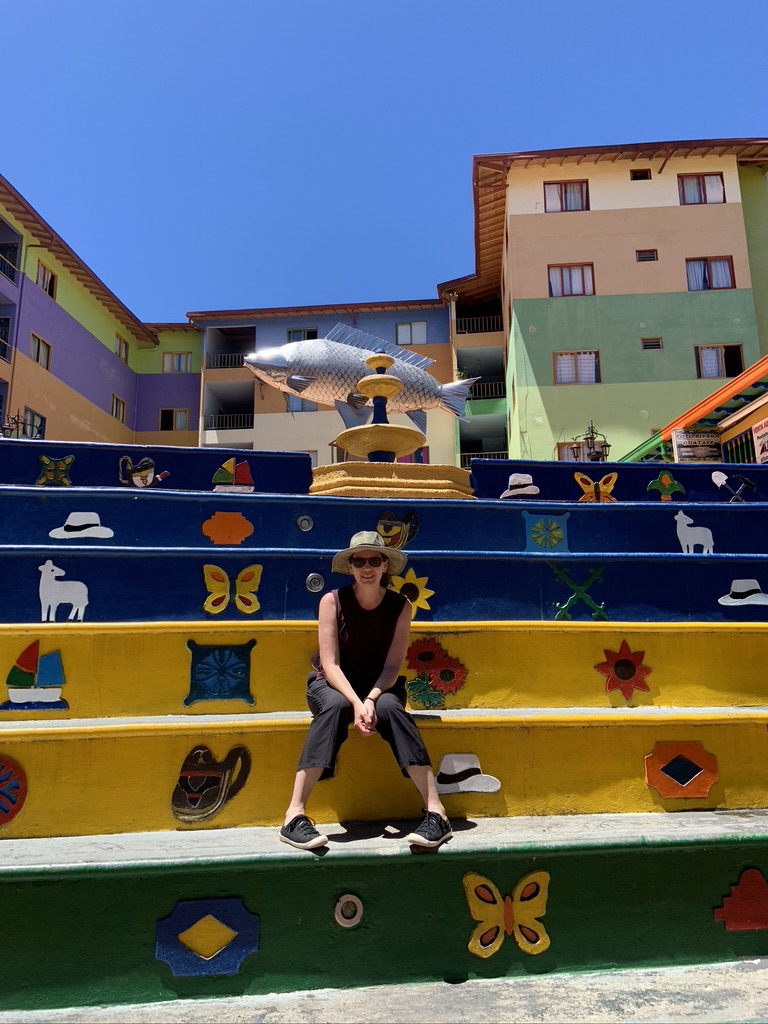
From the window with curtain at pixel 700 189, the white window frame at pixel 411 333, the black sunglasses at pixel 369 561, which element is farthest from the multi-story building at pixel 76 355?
the window with curtain at pixel 700 189

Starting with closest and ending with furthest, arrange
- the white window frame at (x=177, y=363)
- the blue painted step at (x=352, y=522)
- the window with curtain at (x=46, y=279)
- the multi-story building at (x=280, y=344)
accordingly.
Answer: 1. the blue painted step at (x=352, y=522)
2. the window with curtain at (x=46, y=279)
3. the multi-story building at (x=280, y=344)
4. the white window frame at (x=177, y=363)

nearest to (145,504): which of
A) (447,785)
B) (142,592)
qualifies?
(142,592)

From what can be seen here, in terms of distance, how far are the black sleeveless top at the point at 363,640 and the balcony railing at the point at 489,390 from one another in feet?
80.6

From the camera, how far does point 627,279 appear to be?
22453 mm

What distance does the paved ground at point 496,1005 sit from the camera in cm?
255

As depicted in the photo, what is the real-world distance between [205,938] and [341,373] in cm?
1067

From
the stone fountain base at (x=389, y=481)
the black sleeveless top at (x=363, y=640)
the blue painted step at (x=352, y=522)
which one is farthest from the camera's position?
the stone fountain base at (x=389, y=481)

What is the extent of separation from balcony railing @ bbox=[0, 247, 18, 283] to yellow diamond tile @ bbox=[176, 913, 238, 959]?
23.7m

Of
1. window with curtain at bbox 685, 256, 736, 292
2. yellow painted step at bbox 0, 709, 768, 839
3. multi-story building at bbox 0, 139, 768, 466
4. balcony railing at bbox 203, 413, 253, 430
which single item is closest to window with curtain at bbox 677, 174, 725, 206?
multi-story building at bbox 0, 139, 768, 466

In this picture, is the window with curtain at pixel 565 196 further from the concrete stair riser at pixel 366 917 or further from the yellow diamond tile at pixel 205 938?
the yellow diamond tile at pixel 205 938

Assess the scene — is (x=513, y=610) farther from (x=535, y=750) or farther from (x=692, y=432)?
(x=692, y=432)

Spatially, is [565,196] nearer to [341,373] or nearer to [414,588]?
[341,373]

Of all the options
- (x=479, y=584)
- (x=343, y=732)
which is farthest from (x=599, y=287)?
(x=343, y=732)

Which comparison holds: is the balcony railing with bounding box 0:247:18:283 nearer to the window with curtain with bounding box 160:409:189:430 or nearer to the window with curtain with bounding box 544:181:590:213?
the window with curtain with bounding box 160:409:189:430
